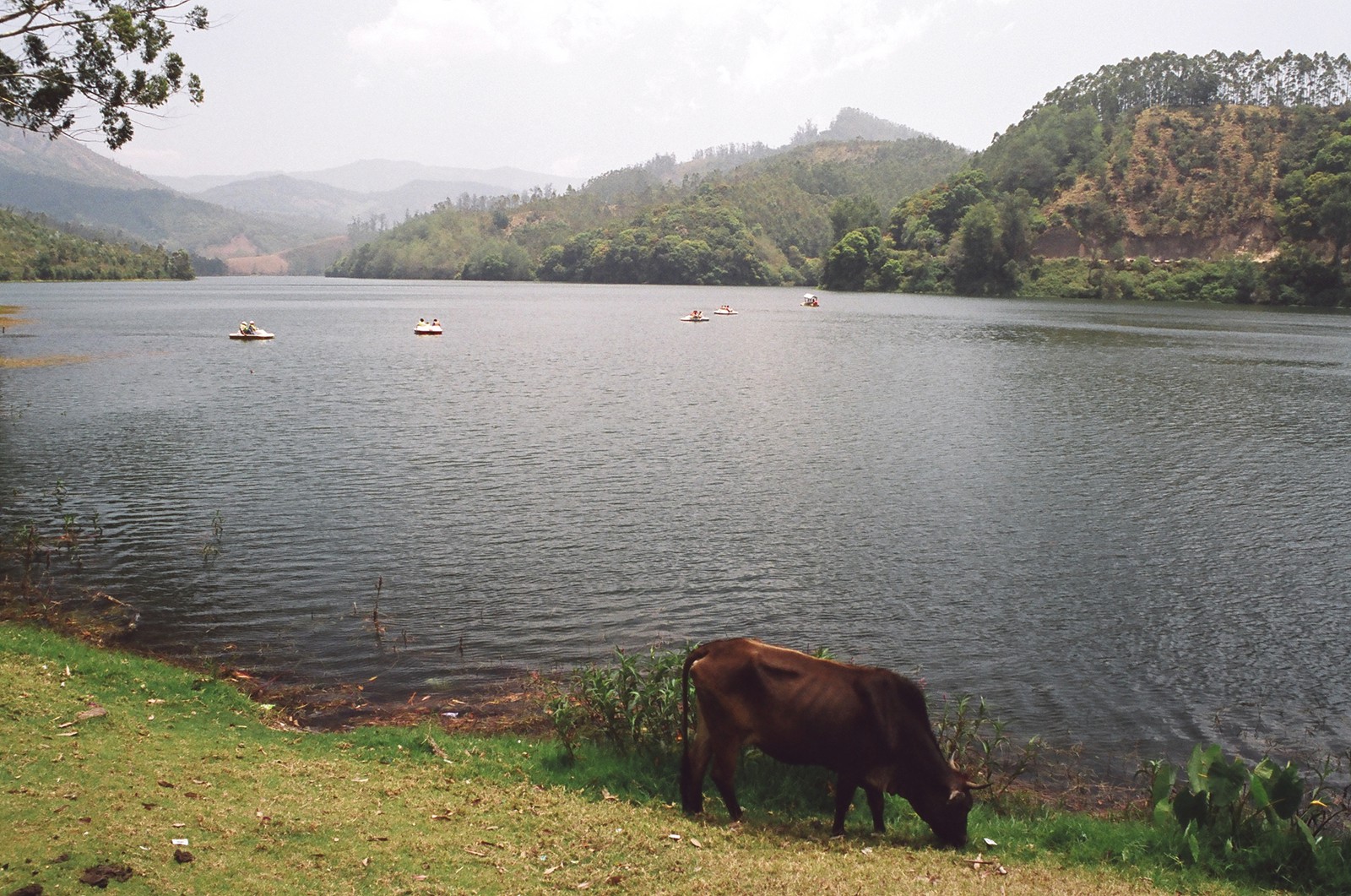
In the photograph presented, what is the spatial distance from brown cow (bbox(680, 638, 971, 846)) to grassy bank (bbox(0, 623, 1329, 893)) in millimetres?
423

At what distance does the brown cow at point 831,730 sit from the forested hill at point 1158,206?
139646 millimetres

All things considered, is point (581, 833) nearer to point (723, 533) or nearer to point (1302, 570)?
point (723, 533)

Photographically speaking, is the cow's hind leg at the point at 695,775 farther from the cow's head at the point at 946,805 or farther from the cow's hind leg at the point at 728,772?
the cow's head at the point at 946,805

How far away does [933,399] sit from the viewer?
156 ft

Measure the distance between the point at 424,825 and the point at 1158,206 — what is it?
176667 mm

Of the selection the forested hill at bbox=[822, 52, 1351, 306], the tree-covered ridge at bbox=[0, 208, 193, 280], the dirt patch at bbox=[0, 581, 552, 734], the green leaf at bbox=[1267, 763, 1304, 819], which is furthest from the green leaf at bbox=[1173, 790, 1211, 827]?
the tree-covered ridge at bbox=[0, 208, 193, 280]

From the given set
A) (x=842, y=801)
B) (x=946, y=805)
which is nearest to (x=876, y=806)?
(x=842, y=801)

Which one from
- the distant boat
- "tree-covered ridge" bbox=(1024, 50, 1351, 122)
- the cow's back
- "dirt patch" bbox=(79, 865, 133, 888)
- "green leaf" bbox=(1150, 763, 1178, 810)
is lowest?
"green leaf" bbox=(1150, 763, 1178, 810)

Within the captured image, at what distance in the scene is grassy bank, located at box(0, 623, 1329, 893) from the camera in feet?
25.3

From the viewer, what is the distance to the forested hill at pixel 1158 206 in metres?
132

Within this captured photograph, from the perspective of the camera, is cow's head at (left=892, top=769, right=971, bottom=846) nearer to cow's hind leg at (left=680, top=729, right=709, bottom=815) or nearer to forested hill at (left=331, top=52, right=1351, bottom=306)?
cow's hind leg at (left=680, top=729, right=709, bottom=815)

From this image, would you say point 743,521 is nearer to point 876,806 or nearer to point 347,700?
point 347,700

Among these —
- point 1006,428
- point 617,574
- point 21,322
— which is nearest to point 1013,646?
point 617,574

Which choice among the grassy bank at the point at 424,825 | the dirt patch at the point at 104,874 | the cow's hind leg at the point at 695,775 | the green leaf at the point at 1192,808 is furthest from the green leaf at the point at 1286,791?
the dirt patch at the point at 104,874
